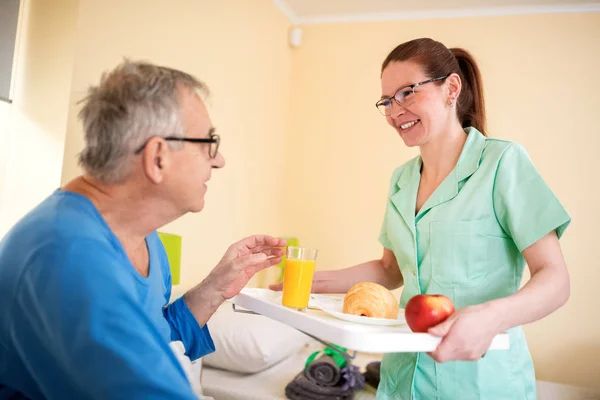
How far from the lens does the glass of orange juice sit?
1381 mm

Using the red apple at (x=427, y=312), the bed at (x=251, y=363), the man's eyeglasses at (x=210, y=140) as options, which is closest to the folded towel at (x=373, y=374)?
the bed at (x=251, y=363)

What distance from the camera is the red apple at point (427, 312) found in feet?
3.61

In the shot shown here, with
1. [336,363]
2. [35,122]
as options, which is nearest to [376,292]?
[336,363]

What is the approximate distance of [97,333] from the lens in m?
0.83

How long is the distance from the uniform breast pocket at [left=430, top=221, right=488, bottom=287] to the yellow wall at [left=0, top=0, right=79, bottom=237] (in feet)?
5.16

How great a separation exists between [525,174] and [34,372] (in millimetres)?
1162

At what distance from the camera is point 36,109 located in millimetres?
2232

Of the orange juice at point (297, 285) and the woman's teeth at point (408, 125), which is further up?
the woman's teeth at point (408, 125)

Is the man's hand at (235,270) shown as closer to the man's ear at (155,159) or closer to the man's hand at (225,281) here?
the man's hand at (225,281)

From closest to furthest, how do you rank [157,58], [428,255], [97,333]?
[97,333], [428,255], [157,58]

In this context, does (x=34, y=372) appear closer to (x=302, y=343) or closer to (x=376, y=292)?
(x=376, y=292)

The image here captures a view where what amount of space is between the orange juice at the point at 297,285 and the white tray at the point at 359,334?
39mm

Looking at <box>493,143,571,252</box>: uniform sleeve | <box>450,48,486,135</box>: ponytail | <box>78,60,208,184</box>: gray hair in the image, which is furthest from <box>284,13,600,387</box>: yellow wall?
<box>78,60,208,184</box>: gray hair

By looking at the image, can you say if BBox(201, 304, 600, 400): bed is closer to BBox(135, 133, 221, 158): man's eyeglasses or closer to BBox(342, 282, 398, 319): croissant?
BBox(342, 282, 398, 319): croissant
